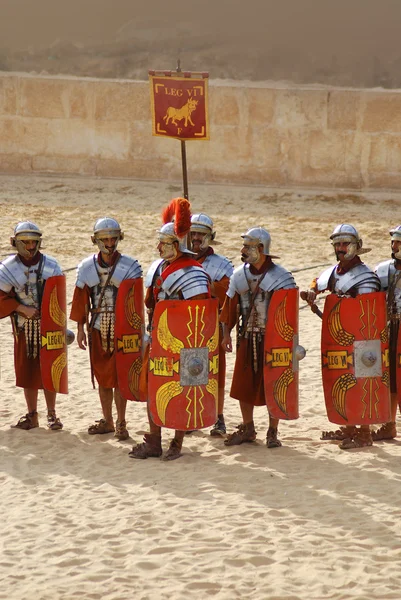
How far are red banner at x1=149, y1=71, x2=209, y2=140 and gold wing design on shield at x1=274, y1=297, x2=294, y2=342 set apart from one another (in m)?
4.65

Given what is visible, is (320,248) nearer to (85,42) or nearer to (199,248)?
(199,248)

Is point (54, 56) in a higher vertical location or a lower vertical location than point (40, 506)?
higher

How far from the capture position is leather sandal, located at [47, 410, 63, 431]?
833cm

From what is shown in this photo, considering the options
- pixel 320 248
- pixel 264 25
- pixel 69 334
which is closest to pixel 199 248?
pixel 69 334

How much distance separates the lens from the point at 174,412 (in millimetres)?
7254

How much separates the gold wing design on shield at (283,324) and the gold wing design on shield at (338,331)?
0.89ft

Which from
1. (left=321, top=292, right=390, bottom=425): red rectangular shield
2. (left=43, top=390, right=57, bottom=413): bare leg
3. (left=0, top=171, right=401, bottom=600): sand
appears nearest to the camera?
(left=0, top=171, right=401, bottom=600): sand

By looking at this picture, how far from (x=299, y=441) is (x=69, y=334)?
6.02ft

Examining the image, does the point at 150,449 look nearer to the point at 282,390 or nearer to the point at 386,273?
the point at 282,390

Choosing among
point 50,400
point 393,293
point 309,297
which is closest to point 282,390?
point 309,297

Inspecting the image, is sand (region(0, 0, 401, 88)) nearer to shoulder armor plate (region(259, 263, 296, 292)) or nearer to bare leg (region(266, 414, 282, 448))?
shoulder armor plate (region(259, 263, 296, 292))

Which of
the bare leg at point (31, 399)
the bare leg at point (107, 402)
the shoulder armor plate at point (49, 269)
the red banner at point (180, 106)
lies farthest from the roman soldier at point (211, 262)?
the red banner at point (180, 106)

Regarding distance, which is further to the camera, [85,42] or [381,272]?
[85,42]

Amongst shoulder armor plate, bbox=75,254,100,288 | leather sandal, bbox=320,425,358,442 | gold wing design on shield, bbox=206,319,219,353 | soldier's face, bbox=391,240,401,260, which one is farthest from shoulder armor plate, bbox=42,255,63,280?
soldier's face, bbox=391,240,401,260
